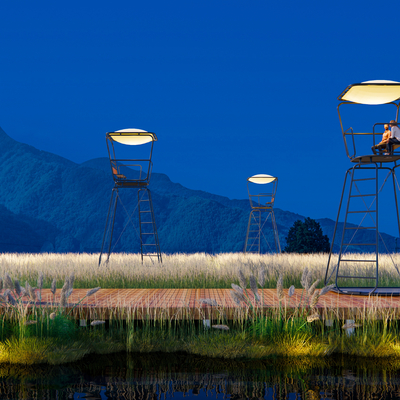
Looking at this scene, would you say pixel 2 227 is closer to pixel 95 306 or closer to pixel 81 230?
pixel 81 230

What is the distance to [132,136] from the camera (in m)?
8.39

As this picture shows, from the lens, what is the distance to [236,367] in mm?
3322

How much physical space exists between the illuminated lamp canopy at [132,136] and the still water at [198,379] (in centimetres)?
524

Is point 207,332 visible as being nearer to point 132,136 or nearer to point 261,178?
point 132,136

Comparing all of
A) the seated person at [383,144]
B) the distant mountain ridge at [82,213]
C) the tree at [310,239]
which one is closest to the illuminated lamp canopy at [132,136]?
the seated person at [383,144]

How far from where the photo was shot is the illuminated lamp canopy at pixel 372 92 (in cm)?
489

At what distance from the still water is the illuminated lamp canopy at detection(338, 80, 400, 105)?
10.7 feet

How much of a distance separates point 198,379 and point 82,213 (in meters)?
70.4

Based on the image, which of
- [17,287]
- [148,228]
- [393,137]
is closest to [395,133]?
[393,137]

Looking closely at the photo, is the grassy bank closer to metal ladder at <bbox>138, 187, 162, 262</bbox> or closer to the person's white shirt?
the person's white shirt

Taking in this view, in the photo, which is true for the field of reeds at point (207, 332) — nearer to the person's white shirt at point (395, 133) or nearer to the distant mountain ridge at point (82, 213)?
the person's white shirt at point (395, 133)

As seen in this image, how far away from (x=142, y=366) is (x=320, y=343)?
1.65 m

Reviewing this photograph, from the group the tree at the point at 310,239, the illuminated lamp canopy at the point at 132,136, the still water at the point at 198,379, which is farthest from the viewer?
the tree at the point at 310,239

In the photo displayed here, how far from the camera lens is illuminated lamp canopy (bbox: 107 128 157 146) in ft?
26.3
